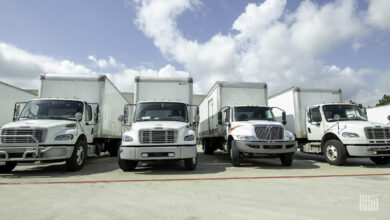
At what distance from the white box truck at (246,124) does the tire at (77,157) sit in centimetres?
508

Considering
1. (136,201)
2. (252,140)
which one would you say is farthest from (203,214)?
(252,140)

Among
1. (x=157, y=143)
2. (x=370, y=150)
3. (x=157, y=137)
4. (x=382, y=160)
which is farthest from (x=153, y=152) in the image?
(x=382, y=160)

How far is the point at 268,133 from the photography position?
7867mm

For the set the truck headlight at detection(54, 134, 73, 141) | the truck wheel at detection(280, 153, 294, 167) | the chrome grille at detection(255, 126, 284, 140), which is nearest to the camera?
the truck headlight at detection(54, 134, 73, 141)

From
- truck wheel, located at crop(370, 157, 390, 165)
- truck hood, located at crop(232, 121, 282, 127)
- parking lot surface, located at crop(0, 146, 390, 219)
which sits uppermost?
truck hood, located at crop(232, 121, 282, 127)

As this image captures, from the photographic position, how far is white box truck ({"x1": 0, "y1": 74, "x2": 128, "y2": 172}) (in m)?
6.32

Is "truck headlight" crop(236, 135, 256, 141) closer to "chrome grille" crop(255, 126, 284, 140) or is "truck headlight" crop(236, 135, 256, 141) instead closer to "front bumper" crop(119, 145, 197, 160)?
"chrome grille" crop(255, 126, 284, 140)

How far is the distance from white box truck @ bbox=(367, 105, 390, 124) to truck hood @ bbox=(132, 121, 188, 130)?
1538 centimetres

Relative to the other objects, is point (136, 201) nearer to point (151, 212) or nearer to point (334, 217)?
point (151, 212)

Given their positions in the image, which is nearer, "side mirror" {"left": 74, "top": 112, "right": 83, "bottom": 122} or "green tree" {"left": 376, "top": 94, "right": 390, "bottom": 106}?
"side mirror" {"left": 74, "top": 112, "right": 83, "bottom": 122}

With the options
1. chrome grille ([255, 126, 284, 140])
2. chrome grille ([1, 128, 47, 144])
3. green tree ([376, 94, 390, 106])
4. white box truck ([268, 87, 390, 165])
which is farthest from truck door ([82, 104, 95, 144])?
green tree ([376, 94, 390, 106])

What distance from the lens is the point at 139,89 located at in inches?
352

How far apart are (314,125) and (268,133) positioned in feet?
11.4

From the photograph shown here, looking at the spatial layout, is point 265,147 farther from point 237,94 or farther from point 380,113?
point 380,113
